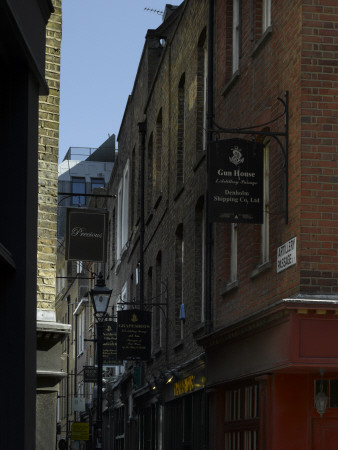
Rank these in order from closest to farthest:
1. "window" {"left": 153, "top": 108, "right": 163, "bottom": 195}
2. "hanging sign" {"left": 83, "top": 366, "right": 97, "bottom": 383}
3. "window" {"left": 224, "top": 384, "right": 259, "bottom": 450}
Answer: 1. "window" {"left": 224, "top": 384, "right": 259, "bottom": 450}
2. "window" {"left": 153, "top": 108, "right": 163, "bottom": 195}
3. "hanging sign" {"left": 83, "top": 366, "right": 97, "bottom": 383}

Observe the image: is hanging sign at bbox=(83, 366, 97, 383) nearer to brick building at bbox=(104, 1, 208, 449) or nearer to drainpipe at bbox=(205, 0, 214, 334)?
brick building at bbox=(104, 1, 208, 449)

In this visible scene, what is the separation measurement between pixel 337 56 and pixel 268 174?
225 cm

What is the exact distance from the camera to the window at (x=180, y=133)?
2297cm

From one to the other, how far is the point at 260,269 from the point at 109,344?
681 inches

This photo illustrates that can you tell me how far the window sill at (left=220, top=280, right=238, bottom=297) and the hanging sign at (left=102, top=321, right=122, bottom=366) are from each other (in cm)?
1375

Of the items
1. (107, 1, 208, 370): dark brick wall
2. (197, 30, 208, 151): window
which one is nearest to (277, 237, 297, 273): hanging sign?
(107, 1, 208, 370): dark brick wall

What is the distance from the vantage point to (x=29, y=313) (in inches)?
279

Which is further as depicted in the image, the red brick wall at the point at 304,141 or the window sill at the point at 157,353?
the window sill at the point at 157,353

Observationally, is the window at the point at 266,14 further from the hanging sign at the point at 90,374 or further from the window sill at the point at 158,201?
the hanging sign at the point at 90,374

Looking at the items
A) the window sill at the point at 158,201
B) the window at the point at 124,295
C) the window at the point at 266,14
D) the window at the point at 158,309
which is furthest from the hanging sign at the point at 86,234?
the window at the point at 124,295

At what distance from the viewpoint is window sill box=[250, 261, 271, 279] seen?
13797mm

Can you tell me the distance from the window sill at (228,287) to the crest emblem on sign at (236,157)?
3007 mm

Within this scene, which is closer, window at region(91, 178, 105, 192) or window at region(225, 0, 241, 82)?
window at region(225, 0, 241, 82)

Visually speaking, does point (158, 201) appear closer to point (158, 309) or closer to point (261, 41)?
point (158, 309)
